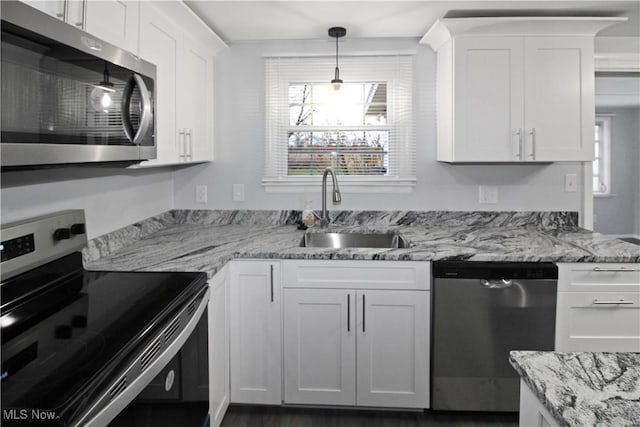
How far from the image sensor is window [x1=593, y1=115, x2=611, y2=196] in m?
7.00

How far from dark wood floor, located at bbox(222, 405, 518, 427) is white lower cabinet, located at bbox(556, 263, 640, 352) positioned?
1.63 ft

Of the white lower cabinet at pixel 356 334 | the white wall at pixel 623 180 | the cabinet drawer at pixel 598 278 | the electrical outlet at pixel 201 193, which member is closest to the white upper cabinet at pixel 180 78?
the electrical outlet at pixel 201 193

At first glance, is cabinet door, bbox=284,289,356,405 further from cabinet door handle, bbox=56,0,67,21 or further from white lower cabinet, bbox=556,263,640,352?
cabinet door handle, bbox=56,0,67,21

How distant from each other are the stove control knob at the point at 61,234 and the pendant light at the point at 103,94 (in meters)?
0.58

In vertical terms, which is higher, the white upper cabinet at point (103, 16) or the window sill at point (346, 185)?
the white upper cabinet at point (103, 16)

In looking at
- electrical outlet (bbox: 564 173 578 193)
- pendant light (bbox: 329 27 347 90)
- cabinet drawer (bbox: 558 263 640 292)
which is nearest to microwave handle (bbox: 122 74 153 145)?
pendant light (bbox: 329 27 347 90)

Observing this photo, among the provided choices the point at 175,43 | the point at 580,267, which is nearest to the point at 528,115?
the point at 580,267

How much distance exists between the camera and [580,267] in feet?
7.61

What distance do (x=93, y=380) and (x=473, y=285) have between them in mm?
1762

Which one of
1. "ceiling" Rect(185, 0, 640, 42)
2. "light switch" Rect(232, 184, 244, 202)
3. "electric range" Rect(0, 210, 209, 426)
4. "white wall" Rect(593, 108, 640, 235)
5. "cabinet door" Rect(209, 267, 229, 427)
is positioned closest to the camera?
"electric range" Rect(0, 210, 209, 426)

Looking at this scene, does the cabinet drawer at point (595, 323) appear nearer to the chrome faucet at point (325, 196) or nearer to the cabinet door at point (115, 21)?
the chrome faucet at point (325, 196)

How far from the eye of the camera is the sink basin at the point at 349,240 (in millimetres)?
2971

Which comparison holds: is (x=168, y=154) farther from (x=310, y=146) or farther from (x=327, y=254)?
(x=310, y=146)

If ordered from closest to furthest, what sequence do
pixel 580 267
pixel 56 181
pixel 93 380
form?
pixel 93 380 → pixel 56 181 → pixel 580 267
